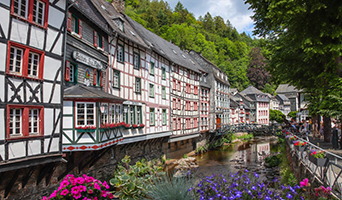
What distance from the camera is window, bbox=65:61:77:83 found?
1117cm

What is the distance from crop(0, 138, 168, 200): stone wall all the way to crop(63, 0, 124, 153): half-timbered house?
0.93 meters

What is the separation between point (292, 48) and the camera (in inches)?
527

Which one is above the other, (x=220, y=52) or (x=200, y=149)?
(x=220, y=52)

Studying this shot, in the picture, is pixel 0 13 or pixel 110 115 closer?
pixel 0 13

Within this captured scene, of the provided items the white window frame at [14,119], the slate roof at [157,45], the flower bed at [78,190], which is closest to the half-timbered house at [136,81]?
the slate roof at [157,45]

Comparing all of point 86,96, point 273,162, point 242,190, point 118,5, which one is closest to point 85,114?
point 86,96

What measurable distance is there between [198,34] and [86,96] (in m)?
66.7

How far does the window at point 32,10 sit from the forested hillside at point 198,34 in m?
44.8

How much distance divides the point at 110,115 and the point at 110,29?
5360mm

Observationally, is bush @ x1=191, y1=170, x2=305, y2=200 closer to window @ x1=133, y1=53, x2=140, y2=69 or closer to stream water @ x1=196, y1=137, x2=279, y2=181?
window @ x1=133, y1=53, x2=140, y2=69

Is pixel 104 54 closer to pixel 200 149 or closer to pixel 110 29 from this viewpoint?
pixel 110 29

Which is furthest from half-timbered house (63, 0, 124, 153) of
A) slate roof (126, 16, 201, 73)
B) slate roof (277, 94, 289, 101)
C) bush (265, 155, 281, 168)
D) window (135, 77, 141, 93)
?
slate roof (277, 94, 289, 101)

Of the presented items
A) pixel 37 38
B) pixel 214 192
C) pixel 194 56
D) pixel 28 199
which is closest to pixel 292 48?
pixel 214 192

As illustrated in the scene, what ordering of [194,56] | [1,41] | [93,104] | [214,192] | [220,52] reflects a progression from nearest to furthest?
[214,192] < [1,41] < [93,104] < [194,56] < [220,52]
